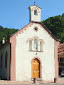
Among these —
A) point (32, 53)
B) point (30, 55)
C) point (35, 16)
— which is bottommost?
point (30, 55)

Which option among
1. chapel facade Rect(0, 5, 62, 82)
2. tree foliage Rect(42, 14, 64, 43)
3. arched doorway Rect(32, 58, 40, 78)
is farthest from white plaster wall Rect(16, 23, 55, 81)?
tree foliage Rect(42, 14, 64, 43)

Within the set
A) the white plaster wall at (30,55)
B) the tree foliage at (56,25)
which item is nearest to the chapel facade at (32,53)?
the white plaster wall at (30,55)

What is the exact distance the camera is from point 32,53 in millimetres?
28641

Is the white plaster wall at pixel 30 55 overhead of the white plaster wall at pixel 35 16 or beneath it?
beneath

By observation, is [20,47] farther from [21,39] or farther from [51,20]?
[51,20]

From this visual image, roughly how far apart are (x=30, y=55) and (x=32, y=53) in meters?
0.42

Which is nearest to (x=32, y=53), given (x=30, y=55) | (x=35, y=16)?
(x=30, y=55)

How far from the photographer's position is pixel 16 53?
2766 cm

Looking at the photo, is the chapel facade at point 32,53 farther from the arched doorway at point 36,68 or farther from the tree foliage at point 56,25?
the tree foliage at point 56,25

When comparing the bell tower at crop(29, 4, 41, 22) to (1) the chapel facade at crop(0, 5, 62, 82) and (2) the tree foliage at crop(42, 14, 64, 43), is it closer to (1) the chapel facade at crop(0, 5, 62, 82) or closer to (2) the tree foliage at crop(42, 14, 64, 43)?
(1) the chapel facade at crop(0, 5, 62, 82)

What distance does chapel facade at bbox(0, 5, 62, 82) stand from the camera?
27562 millimetres

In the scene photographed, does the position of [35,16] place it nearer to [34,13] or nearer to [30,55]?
[34,13]

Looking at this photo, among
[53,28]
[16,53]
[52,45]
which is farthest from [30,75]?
[53,28]

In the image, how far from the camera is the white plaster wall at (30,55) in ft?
91.0
